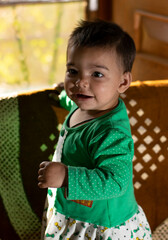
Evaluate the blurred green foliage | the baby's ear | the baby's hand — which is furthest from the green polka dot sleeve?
the blurred green foliage

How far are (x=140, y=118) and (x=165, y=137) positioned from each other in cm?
13

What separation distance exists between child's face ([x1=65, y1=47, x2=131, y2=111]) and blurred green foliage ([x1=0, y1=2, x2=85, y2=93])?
2.00 meters

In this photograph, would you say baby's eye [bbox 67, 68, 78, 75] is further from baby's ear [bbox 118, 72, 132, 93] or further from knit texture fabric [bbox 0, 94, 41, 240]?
knit texture fabric [bbox 0, 94, 41, 240]

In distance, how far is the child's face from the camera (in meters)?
0.94

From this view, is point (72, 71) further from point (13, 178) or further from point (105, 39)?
point (13, 178)

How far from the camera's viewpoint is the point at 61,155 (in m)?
1.06

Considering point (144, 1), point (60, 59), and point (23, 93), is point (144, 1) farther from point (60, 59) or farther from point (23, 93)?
point (23, 93)

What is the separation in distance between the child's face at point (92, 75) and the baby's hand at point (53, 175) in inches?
7.0

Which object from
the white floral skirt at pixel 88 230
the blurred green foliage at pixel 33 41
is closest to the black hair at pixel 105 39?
the white floral skirt at pixel 88 230

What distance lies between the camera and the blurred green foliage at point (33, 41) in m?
2.89

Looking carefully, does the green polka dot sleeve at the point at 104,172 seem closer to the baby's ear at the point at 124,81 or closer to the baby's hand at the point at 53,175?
the baby's hand at the point at 53,175

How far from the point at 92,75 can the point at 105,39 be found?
9cm

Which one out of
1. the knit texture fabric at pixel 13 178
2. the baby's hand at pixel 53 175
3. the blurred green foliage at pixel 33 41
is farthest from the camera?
the blurred green foliage at pixel 33 41

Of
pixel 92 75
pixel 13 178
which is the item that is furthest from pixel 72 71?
pixel 13 178
